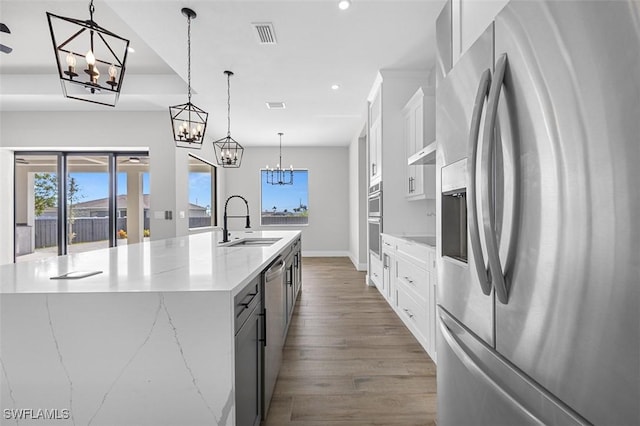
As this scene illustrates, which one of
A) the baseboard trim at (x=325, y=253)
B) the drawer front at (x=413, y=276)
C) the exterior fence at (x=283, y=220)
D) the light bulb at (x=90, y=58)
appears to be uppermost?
the light bulb at (x=90, y=58)

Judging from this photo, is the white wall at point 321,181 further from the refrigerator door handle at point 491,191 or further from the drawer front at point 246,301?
the refrigerator door handle at point 491,191

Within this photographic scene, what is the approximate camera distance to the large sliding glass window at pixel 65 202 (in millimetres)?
5598

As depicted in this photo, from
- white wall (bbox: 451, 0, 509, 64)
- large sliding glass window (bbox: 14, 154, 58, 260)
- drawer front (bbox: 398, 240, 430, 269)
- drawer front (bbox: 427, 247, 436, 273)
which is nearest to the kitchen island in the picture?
white wall (bbox: 451, 0, 509, 64)

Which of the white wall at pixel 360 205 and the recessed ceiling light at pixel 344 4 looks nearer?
the recessed ceiling light at pixel 344 4

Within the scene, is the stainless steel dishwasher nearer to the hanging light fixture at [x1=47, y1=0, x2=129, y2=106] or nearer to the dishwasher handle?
the dishwasher handle

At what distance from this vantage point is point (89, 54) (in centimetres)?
179

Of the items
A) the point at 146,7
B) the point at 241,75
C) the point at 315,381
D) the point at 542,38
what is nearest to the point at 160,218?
the point at 241,75

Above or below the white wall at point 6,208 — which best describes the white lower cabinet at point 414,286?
below

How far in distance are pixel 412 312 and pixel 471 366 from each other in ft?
6.05

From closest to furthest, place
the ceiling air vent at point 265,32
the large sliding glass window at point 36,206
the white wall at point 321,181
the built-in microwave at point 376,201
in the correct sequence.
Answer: the ceiling air vent at point 265,32 < the built-in microwave at point 376,201 < the large sliding glass window at point 36,206 < the white wall at point 321,181

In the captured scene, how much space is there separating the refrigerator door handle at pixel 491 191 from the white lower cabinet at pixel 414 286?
1.50 metres

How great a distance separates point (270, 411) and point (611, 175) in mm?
1855

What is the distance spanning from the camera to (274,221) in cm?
856

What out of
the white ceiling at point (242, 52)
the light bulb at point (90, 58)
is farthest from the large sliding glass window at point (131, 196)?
the light bulb at point (90, 58)
